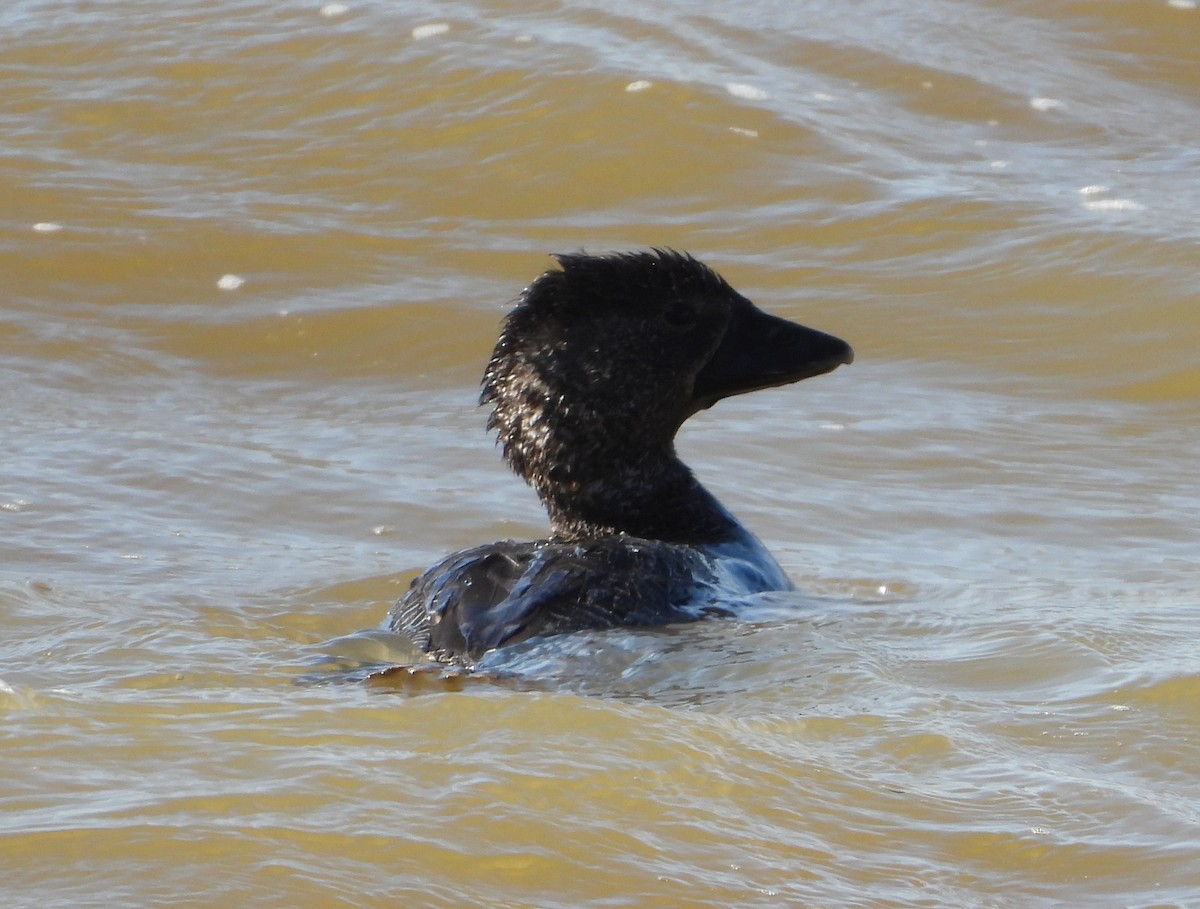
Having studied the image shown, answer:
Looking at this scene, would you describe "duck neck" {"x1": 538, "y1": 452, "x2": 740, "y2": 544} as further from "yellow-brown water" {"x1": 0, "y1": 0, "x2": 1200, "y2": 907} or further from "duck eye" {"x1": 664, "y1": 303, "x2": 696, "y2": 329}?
"yellow-brown water" {"x1": 0, "y1": 0, "x2": 1200, "y2": 907}

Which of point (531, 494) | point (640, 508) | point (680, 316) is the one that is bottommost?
point (531, 494)

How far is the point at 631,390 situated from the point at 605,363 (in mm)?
125

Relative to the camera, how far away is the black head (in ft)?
17.7

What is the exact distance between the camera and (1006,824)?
11.8ft

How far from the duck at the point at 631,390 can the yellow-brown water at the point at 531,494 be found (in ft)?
1.21

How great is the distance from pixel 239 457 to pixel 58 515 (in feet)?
2.99

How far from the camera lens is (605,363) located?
5.44 metres

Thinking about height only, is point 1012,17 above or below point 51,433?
above

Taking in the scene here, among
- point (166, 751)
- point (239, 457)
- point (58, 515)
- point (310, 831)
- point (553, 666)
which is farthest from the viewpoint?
point (239, 457)

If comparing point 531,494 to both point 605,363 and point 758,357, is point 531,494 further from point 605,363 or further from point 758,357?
point 605,363

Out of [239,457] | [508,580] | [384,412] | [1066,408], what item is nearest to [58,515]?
[239,457]

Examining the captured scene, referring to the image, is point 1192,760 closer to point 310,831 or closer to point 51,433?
point 310,831

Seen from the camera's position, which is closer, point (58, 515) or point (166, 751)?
point (166, 751)

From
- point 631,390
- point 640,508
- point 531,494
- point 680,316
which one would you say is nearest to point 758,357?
point 680,316
